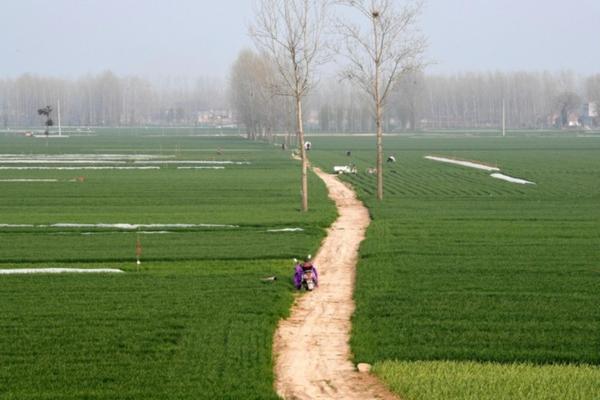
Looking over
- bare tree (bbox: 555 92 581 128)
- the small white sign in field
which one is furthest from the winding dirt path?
bare tree (bbox: 555 92 581 128)

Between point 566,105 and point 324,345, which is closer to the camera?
point 324,345

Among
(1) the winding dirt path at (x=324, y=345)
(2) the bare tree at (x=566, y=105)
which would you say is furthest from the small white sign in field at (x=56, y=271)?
(2) the bare tree at (x=566, y=105)

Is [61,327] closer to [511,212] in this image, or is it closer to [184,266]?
[184,266]

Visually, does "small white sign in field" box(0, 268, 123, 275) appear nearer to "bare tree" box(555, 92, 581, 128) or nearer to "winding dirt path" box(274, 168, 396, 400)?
"winding dirt path" box(274, 168, 396, 400)

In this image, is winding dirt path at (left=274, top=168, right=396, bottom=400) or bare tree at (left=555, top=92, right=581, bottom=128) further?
bare tree at (left=555, top=92, right=581, bottom=128)

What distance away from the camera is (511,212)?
33.8 m

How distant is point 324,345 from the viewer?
595 inches

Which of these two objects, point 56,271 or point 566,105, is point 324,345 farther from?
point 566,105

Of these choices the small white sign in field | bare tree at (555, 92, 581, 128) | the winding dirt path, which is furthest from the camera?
bare tree at (555, 92, 581, 128)

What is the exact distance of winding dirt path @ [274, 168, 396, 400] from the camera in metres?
12.8

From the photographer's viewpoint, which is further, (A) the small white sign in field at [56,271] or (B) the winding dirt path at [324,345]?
(A) the small white sign in field at [56,271]

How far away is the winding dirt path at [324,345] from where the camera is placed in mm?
12758

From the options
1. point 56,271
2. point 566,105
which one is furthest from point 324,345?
point 566,105

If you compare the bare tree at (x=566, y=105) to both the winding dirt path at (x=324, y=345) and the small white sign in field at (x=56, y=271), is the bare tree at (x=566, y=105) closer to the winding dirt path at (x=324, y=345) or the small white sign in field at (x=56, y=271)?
the winding dirt path at (x=324, y=345)
